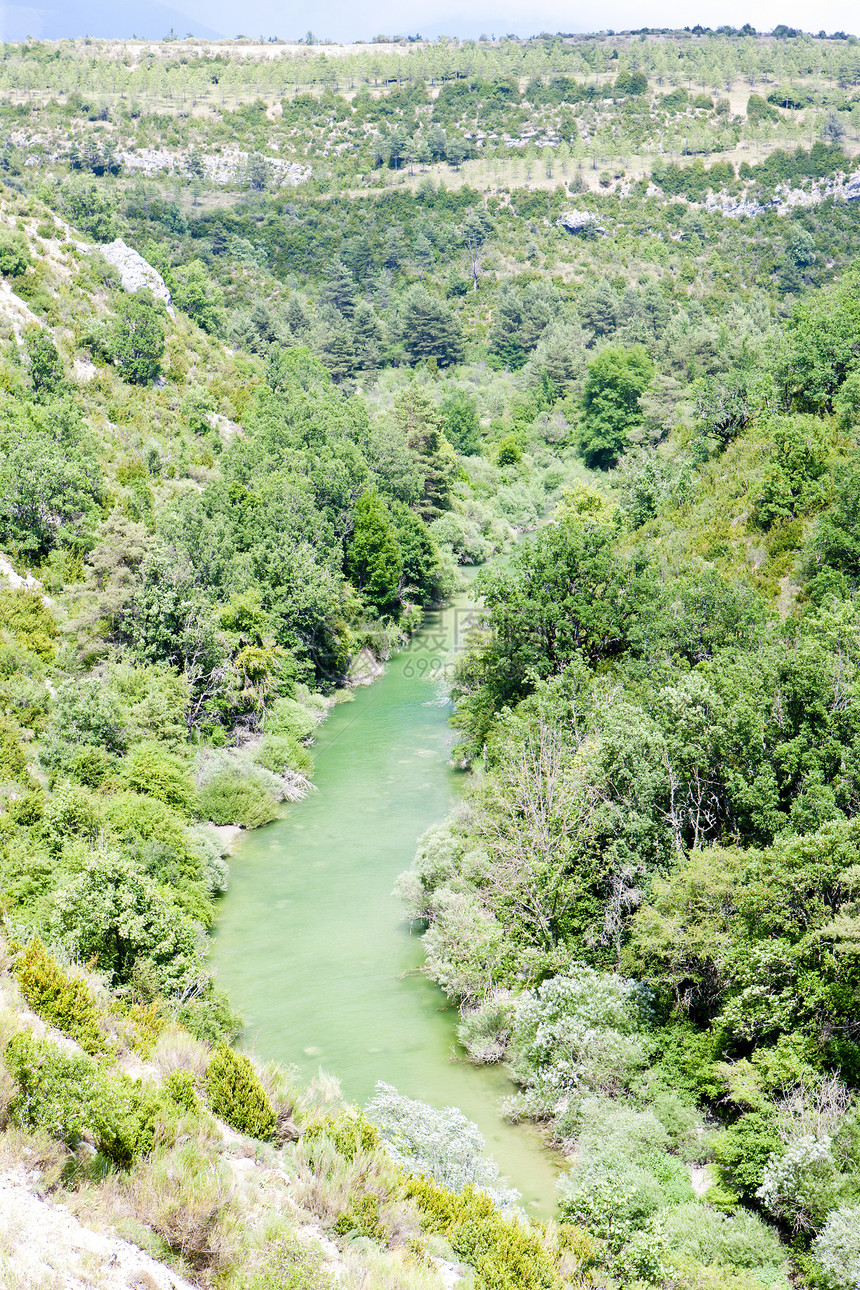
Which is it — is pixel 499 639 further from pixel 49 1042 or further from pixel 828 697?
pixel 49 1042

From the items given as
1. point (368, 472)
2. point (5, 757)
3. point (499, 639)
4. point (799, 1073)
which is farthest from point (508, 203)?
point (799, 1073)

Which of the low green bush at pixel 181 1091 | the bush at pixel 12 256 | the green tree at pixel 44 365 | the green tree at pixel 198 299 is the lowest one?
the low green bush at pixel 181 1091

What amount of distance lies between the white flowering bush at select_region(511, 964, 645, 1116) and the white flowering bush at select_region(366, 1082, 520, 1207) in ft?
7.78

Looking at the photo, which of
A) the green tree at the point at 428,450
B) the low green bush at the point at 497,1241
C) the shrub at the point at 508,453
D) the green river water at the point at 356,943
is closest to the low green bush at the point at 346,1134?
the low green bush at the point at 497,1241

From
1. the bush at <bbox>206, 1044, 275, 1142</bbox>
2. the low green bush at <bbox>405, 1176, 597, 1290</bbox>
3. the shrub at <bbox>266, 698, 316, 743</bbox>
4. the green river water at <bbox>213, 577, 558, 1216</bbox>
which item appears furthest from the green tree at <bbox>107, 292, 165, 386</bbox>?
the low green bush at <bbox>405, 1176, 597, 1290</bbox>

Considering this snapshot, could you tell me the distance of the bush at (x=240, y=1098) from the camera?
1617 centimetres

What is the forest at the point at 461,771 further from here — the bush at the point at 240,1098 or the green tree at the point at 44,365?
the green tree at the point at 44,365

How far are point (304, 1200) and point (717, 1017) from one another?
9.89 metres

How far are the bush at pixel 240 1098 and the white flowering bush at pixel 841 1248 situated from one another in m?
9.12

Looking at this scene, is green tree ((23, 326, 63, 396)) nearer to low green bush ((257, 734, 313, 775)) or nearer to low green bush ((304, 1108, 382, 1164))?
low green bush ((257, 734, 313, 775))

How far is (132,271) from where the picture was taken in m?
76.4

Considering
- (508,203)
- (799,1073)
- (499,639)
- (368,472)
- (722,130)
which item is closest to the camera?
(799,1073)

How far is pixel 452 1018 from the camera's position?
2680cm

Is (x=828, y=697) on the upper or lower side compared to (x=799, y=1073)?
upper
